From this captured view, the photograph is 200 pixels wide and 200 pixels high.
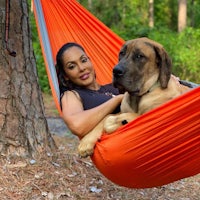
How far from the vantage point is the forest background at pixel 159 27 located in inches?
349

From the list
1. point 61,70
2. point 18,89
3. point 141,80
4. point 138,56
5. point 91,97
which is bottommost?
point 18,89

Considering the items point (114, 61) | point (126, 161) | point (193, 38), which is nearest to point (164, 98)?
point (126, 161)

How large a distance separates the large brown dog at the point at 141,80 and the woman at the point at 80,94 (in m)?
0.08

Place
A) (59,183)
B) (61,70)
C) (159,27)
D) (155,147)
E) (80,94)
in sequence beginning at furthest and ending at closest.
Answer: (159,27) → (59,183) → (61,70) → (80,94) → (155,147)

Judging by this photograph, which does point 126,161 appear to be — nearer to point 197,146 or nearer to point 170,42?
point 197,146

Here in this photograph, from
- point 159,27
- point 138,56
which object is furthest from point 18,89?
point 159,27

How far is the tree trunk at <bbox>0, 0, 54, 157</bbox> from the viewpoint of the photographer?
3600 mm

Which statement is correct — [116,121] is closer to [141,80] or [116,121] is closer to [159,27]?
[141,80]

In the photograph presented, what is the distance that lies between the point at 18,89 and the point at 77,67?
751mm

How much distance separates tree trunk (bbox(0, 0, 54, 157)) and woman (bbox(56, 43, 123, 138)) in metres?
0.60

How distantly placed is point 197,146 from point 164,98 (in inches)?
13.9

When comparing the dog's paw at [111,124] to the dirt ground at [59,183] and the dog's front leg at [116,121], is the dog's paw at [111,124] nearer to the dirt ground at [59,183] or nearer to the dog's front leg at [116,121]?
the dog's front leg at [116,121]

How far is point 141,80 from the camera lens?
256 cm

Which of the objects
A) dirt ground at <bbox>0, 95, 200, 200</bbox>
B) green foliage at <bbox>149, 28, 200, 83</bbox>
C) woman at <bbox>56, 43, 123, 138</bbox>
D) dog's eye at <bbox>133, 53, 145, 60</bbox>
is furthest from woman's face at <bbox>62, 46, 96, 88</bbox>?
green foliage at <bbox>149, 28, 200, 83</bbox>
